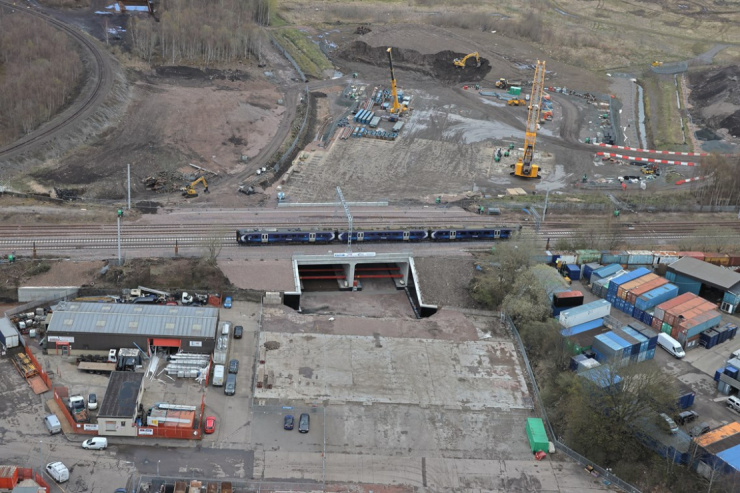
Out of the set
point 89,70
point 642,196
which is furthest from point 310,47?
point 642,196

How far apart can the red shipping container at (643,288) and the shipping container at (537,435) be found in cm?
1982

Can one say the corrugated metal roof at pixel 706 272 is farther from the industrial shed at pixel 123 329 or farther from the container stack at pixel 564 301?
the industrial shed at pixel 123 329

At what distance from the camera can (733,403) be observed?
68.1 meters

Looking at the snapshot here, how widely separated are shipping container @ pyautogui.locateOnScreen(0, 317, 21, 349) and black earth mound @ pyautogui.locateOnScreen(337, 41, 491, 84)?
91.8 meters

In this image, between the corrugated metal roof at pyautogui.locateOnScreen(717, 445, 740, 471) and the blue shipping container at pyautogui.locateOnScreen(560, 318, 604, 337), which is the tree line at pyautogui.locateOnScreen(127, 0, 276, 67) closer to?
the blue shipping container at pyautogui.locateOnScreen(560, 318, 604, 337)

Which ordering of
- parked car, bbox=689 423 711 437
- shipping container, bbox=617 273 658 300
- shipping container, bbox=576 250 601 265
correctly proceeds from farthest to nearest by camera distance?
shipping container, bbox=576 250 601 265
shipping container, bbox=617 273 658 300
parked car, bbox=689 423 711 437

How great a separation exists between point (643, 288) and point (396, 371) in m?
26.7

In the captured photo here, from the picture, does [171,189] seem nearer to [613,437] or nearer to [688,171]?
[613,437]

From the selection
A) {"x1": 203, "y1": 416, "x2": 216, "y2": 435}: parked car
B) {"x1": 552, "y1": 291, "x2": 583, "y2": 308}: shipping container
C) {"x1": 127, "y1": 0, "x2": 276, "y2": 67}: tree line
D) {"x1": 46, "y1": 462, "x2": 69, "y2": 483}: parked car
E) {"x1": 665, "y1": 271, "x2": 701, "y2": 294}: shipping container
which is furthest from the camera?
{"x1": 127, "y1": 0, "x2": 276, "y2": 67}: tree line

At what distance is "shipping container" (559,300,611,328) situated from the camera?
76.4 metres

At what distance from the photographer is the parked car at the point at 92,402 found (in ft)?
206

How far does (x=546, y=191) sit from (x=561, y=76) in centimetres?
5191

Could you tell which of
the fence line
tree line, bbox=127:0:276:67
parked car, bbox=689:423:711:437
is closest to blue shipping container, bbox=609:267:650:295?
the fence line

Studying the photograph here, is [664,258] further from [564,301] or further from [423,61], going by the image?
[423,61]
